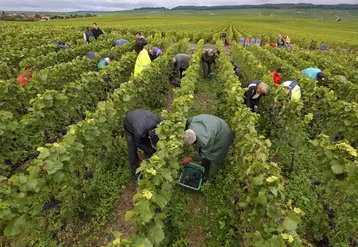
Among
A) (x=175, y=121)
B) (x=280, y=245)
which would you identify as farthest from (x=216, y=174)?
(x=280, y=245)

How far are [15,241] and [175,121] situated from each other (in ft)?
10.6

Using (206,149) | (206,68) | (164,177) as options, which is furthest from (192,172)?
(206,68)

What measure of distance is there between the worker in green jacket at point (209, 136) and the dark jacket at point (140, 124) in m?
0.67

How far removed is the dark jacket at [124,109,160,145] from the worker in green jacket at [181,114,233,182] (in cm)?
67

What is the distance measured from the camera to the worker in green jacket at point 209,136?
12.3 feet

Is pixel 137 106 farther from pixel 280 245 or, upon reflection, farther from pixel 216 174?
pixel 280 245

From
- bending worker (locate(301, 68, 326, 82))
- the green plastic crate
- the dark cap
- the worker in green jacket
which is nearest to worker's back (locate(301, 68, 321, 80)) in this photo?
bending worker (locate(301, 68, 326, 82))

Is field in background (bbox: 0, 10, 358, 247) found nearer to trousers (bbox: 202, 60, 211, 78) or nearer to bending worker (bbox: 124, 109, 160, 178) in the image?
bending worker (bbox: 124, 109, 160, 178)

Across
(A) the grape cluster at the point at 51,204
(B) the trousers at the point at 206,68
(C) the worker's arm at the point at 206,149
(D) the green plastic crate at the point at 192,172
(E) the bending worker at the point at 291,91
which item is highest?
(E) the bending worker at the point at 291,91

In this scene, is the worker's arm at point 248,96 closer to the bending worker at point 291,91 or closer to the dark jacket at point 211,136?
the bending worker at point 291,91

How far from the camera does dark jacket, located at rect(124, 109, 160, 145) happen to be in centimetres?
394

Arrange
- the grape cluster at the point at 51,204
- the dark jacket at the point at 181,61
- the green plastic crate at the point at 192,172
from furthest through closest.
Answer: the dark jacket at the point at 181,61 → the green plastic crate at the point at 192,172 → the grape cluster at the point at 51,204

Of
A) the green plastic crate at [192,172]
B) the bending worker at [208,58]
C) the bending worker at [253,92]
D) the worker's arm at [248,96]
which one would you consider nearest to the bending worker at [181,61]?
the bending worker at [208,58]

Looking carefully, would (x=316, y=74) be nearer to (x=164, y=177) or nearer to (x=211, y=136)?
(x=211, y=136)
